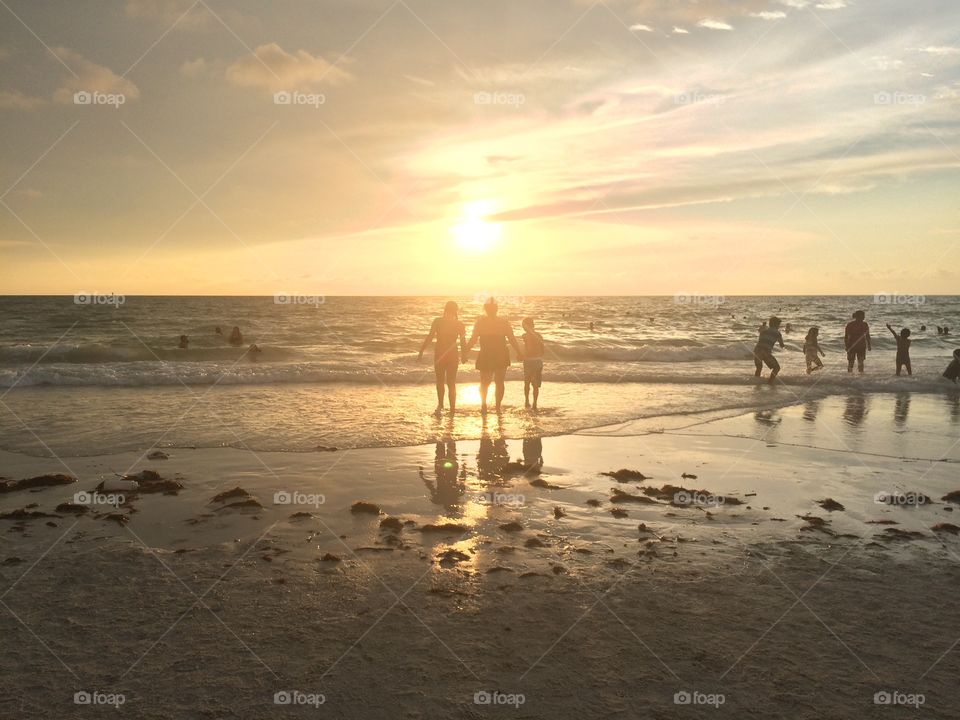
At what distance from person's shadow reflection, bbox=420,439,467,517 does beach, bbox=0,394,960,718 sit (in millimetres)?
73

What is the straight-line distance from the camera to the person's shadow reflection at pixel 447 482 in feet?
26.8

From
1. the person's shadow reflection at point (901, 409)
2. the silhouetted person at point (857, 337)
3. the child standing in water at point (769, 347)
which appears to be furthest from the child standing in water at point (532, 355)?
the silhouetted person at point (857, 337)

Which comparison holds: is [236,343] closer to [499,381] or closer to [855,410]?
[499,381]

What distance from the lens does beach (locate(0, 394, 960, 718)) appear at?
409cm

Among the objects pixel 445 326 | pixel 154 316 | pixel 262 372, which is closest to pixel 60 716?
pixel 445 326

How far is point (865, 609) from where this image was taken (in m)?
5.18

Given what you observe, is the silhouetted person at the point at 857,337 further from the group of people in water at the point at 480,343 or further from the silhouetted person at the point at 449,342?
the silhouetted person at the point at 449,342

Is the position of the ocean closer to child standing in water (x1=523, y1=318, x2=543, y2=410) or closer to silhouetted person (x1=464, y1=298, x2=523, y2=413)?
child standing in water (x1=523, y1=318, x2=543, y2=410)

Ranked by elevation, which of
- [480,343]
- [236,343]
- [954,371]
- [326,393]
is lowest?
[326,393]

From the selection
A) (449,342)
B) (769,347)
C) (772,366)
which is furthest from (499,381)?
(769,347)

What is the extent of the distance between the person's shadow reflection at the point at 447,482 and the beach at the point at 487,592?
7 centimetres

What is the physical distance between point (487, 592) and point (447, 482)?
12.5 ft

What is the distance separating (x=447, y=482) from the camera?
9281 mm

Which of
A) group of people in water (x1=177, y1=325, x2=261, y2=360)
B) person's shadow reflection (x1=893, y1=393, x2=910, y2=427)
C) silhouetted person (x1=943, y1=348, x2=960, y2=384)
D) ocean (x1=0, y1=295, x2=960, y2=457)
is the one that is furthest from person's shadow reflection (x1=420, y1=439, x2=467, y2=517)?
group of people in water (x1=177, y1=325, x2=261, y2=360)
